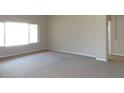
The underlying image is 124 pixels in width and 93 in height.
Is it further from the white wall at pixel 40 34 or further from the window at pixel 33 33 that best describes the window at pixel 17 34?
the white wall at pixel 40 34

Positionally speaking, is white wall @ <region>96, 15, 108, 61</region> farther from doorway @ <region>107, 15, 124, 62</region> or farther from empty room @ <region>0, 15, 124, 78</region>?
doorway @ <region>107, 15, 124, 62</region>

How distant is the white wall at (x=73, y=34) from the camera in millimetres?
6180

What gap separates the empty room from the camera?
4.43 meters

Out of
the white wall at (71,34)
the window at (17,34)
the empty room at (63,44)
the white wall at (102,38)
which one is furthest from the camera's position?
the window at (17,34)

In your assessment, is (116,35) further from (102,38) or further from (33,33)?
(33,33)

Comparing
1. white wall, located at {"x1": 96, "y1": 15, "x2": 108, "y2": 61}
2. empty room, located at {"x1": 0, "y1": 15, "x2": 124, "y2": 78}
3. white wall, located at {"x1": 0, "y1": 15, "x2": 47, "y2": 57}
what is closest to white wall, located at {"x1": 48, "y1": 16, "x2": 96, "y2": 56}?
empty room, located at {"x1": 0, "y1": 15, "x2": 124, "y2": 78}

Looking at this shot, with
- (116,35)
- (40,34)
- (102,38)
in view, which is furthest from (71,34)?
(116,35)

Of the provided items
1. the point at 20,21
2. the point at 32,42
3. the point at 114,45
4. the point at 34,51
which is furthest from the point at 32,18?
the point at 114,45

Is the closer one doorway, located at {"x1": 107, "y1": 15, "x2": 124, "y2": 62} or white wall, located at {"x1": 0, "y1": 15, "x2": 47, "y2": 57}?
white wall, located at {"x1": 0, "y1": 15, "x2": 47, "y2": 57}

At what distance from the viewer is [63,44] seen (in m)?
7.22

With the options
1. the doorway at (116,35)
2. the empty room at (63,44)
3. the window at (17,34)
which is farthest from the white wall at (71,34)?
the doorway at (116,35)

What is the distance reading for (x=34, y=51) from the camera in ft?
23.3

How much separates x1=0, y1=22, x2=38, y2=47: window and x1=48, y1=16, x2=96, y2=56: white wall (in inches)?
41.5
